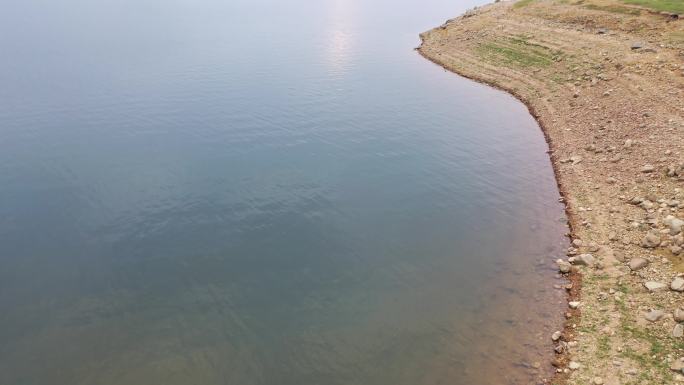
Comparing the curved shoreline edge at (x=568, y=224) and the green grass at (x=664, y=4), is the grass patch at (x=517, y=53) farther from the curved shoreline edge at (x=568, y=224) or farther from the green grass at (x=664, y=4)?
the green grass at (x=664, y=4)

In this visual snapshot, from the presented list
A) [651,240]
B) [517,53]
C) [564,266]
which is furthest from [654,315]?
[517,53]

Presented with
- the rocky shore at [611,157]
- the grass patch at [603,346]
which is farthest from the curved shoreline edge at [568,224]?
the grass patch at [603,346]

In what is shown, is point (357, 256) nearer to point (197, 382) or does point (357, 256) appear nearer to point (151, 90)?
point (197, 382)

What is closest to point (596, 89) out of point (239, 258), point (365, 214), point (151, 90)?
point (365, 214)

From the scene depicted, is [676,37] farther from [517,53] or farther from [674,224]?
[674,224]

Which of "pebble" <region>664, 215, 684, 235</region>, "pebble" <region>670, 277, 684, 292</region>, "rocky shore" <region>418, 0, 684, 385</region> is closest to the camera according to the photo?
"rocky shore" <region>418, 0, 684, 385</region>

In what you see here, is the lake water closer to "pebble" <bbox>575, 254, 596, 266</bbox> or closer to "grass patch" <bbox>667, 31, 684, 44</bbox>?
"pebble" <bbox>575, 254, 596, 266</bbox>

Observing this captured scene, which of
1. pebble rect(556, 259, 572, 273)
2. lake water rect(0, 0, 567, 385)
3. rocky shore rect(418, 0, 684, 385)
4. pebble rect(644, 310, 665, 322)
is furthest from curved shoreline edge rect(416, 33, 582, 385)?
pebble rect(644, 310, 665, 322)
